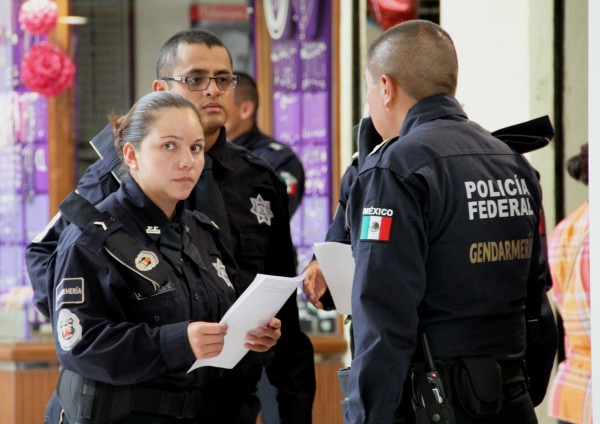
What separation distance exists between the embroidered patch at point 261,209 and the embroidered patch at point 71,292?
0.83 m

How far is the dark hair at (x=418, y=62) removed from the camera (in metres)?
2.36

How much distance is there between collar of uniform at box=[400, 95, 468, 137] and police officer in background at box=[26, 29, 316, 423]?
2.29 ft

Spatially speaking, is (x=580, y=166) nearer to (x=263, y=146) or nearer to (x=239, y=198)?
(x=239, y=198)

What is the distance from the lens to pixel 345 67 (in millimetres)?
5680

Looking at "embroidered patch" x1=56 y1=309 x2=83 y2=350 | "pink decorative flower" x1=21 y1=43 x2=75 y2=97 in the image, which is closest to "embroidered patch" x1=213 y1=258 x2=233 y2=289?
"embroidered patch" x1=56 y1=309 x2=83 y2=350

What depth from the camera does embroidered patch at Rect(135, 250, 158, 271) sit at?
2258mm

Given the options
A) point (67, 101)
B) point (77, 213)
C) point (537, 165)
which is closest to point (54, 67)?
point (67, 101)

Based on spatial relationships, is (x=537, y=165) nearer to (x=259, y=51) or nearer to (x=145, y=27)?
(x=259, y=51)

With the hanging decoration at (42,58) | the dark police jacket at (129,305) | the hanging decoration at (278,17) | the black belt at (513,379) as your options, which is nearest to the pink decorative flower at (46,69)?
the hanging decoration at (42,58)

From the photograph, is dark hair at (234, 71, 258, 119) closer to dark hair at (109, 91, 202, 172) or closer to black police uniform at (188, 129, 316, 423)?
black police uniform at (188, 129, 316, 423)

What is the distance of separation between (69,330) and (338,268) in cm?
76

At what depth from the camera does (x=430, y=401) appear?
7.03ft

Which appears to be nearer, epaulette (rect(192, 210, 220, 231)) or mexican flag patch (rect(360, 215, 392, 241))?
mexican flag patch (rect(360, 215, 392, 241))

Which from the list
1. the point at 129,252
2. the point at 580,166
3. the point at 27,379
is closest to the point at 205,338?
the point at 129,252
